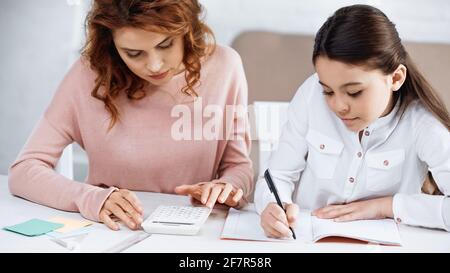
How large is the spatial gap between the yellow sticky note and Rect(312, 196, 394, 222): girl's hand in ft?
1.44

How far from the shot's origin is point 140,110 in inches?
54.7

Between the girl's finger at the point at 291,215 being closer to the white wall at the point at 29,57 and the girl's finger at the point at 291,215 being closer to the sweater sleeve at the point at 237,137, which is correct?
the sweater sleeve at the point at 237,137

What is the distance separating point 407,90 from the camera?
118cm

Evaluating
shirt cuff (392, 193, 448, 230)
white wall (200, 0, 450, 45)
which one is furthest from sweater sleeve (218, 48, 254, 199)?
white wall (200, 0, 450, 45)

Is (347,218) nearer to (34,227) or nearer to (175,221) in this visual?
(175,221)

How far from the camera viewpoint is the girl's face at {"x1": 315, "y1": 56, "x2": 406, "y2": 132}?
3.49 feet

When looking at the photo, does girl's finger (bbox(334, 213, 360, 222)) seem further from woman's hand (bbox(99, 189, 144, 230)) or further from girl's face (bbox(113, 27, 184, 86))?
girl's face (bbox(113, 27, 184, 86))

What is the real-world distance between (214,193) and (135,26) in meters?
0.37

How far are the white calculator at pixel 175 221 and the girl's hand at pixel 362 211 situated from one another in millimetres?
230

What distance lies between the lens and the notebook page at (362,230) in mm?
996

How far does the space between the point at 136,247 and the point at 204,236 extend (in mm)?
124

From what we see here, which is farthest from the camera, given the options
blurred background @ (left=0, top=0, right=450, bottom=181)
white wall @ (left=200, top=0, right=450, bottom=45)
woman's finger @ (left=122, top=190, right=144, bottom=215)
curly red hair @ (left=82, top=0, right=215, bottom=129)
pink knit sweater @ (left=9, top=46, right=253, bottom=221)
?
blurred background @ (left=0, top=0, right=450, bottom=181)

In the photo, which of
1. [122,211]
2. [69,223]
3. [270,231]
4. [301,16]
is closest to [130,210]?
[122,211]
